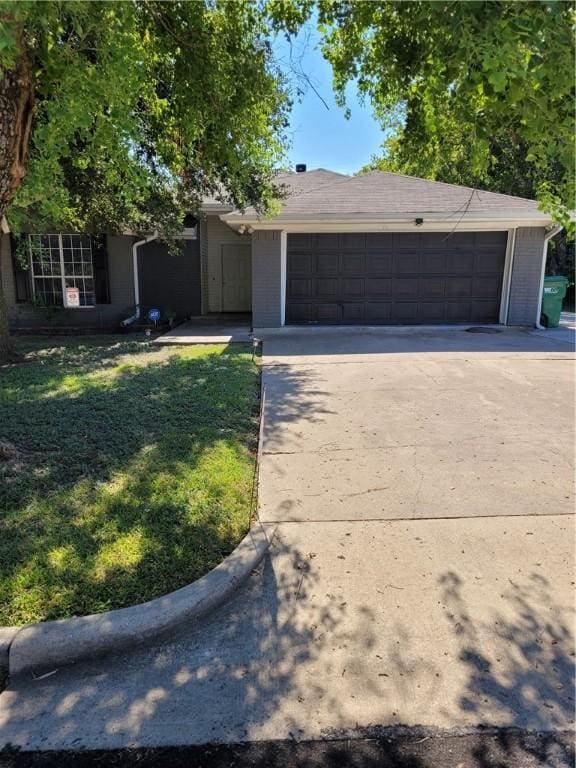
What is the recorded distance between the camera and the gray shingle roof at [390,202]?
12492mm

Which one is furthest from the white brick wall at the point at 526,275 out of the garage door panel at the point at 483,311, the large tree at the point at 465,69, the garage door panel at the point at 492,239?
the large tree at the point at 465,69

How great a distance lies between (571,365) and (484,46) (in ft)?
25.9

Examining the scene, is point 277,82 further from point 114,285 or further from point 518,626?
point 114,285

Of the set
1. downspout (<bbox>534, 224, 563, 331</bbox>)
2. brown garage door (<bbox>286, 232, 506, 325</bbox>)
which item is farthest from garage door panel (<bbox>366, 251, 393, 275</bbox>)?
downspout (<bbox>534, 224, 563, 331</bbox>)

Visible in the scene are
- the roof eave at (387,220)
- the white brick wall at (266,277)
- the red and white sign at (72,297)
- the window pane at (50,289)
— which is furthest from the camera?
the window pane at (50,289)

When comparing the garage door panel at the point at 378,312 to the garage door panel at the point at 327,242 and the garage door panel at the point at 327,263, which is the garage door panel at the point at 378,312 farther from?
the garage door panel at the point at 327,242

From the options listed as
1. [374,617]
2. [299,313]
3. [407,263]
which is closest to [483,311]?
[407,263]

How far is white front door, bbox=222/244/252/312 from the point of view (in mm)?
17219

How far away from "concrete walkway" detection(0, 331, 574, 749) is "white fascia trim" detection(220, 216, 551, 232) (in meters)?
7.73

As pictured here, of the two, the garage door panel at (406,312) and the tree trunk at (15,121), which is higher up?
the tree trunk at (15,121)

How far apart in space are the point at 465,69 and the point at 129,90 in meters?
2.36

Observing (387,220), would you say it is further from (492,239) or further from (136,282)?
(136,282)

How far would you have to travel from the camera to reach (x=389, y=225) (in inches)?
511

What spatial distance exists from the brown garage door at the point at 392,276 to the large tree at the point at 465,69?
821cm
